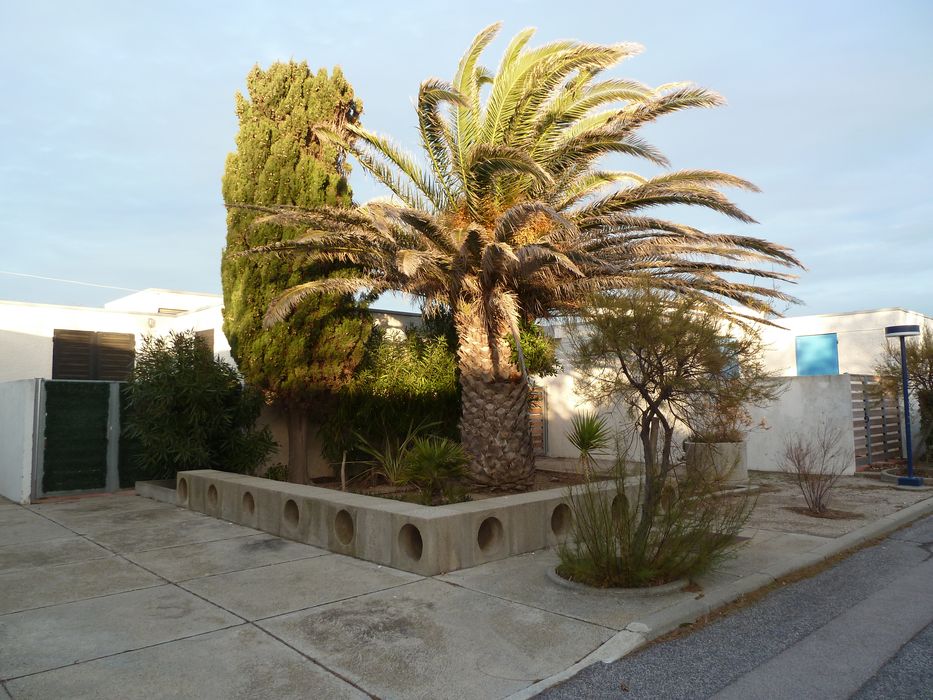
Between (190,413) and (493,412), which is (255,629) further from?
(190,413)

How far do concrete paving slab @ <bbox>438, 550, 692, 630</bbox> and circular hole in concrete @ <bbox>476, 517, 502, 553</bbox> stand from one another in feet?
0.73

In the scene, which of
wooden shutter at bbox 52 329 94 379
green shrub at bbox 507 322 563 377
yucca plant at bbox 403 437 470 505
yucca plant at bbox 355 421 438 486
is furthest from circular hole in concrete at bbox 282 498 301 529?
wooden shutter at bbox 52 329 94 379

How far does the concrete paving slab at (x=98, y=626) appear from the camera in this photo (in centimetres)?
447

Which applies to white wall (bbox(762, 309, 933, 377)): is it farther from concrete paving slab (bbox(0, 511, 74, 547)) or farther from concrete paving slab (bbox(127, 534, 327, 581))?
concrete paving slab (bbox(0, 511, 74, 547))

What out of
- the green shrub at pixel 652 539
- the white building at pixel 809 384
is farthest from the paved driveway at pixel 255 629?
the white building at pixel 809 384

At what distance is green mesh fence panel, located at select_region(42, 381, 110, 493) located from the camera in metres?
11.6

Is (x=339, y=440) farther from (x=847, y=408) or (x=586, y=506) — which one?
(x=847, y=408)

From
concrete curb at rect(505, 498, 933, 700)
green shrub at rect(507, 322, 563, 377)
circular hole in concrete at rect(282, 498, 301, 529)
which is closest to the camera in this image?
concrete curb at rect(505, 498, 933, 700)

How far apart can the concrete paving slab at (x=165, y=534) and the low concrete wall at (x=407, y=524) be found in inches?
12.7

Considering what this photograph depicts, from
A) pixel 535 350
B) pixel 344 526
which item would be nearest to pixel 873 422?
pixel 535 350

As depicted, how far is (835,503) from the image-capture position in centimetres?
1058

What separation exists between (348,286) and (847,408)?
10.5 metres

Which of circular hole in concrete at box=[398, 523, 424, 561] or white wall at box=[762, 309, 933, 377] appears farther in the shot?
white wall at box=[762, 309, 933, 377]

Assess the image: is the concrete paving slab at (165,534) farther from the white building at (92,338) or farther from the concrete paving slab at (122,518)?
Answer: the white building at (92,338)
